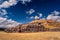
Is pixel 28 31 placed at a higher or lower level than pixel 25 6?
lower

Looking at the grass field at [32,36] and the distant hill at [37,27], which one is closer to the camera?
the grass field at [32,36]

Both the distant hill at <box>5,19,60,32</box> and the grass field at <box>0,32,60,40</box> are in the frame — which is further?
the distant hill at <box>5,19,60,32</box>

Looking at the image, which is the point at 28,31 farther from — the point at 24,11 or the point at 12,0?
the point at 12,0

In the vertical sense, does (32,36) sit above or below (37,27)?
below

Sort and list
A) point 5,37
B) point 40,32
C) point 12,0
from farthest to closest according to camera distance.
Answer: point 12,0 → point 40,32 → point 5,37

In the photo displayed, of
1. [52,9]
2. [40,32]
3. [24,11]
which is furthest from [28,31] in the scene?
[52,9]

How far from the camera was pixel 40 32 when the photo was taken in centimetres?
472

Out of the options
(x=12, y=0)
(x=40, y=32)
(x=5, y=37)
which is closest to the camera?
(x=5, y=37)

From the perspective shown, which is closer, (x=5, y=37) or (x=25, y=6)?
(x=5, y=37)

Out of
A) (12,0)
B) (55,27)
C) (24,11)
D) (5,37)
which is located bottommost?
(5,37)

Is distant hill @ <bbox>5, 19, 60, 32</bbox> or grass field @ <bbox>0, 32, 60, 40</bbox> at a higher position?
distant hill @ <bbox>5, 19, 60, 32</bbox>

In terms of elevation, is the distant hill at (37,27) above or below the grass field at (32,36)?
above

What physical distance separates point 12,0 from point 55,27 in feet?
5.63

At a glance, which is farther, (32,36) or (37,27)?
(37,27)
